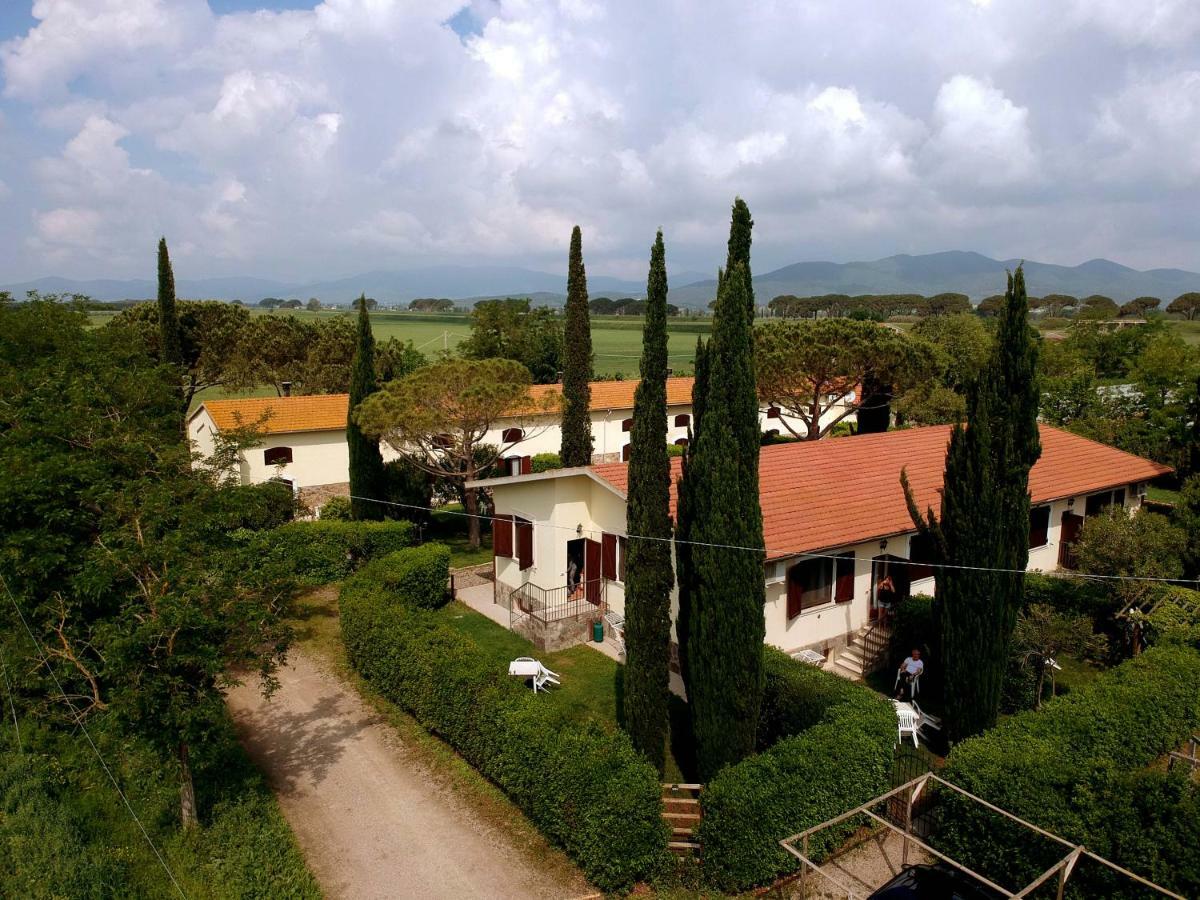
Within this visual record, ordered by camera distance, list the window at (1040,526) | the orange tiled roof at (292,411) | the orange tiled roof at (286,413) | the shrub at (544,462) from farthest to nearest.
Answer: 1. the shrub at (544,462)
2. the orange tiled roof at (286,413)
3. the orange tiled roof at (292,411)
4. the window at (1040,526)

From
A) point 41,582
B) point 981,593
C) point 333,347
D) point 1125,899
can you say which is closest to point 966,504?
point 981,593

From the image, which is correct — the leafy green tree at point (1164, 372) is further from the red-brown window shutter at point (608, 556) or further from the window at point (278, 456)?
the window at point (278, 456)

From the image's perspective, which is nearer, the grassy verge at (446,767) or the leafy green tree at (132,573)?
the leafy green tree at (132,573)

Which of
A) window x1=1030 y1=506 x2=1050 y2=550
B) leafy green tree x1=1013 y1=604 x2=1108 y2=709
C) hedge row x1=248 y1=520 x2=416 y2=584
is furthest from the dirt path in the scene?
window x1=1030 y1=506 x2=1050 y2=550

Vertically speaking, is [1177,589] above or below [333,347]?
below

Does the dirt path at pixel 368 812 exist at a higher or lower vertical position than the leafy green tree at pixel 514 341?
lower

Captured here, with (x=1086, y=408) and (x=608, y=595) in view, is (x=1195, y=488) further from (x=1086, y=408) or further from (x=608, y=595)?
(x=1086, y=408)

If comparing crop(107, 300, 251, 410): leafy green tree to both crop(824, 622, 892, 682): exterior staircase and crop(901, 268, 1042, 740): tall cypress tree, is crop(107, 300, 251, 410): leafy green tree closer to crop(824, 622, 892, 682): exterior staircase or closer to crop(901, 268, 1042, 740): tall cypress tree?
crop(824, 622, 892, 682): exterior staircase

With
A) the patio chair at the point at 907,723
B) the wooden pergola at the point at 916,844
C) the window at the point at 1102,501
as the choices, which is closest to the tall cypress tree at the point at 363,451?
the patio chair at the point at 907,723
